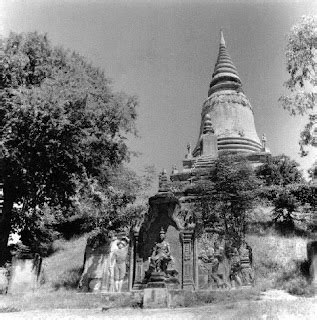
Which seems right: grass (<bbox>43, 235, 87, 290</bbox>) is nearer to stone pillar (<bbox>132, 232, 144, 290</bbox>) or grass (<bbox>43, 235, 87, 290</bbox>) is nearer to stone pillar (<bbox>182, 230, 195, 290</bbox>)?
stone pillar (<bbox>132, 232, 144, 290</bbox>)

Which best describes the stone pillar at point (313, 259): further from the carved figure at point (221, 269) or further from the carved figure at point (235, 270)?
the carved figure at point (221, 269)

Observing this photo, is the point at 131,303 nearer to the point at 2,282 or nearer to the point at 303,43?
the point at 2,282

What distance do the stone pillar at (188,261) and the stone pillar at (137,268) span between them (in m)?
1.39

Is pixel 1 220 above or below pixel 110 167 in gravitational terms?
below

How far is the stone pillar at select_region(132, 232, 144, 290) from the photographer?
13.3 m

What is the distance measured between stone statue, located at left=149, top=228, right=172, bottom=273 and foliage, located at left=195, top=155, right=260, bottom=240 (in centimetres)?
806

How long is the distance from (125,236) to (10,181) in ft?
18.4

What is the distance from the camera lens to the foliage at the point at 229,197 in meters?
21.1

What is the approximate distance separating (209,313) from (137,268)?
5623mm

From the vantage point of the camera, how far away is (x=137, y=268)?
44.5 ft

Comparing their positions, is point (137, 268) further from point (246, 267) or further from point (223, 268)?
point (246, 267)

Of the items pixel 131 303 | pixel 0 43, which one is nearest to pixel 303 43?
pixel 131 303

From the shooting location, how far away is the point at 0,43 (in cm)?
1845

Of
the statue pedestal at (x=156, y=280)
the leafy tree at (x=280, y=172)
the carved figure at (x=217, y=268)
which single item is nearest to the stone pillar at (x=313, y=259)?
the carved figure at (x=217, y=268)
